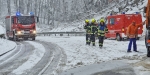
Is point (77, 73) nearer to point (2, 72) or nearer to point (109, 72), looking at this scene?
point (109, 72)

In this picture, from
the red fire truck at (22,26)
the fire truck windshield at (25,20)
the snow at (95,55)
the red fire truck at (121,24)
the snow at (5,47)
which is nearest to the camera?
the snow at (95,55)

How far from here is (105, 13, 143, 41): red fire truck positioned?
23.3m

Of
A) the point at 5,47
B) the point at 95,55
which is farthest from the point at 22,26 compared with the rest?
the point at 95,55

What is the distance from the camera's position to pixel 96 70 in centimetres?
997

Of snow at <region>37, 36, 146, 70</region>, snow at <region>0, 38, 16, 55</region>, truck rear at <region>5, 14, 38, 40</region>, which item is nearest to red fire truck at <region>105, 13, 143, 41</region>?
snow at <region>37, 36, 146, 70</region>

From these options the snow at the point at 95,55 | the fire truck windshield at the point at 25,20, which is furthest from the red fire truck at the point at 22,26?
the snow at the point at 95,55

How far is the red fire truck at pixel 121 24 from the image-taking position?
23.3m

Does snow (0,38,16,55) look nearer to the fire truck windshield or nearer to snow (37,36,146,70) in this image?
snow (37,36,146,70)

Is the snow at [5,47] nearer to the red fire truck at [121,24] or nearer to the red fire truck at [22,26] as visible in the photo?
the red fire truck at [22,26]

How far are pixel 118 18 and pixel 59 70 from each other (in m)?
14.6

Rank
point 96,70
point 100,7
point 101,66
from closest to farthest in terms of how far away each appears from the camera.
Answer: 1. point 96,70
2. point 101,66
3. point 100,7

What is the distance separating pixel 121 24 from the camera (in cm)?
2347

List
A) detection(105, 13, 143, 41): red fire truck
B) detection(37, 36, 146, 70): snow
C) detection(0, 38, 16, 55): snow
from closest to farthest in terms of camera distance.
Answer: detection(37, 36, 146, 70): snow
detection(0, 38, 16, 55): snow
detection(105, 13, 143, 41): red fire truck

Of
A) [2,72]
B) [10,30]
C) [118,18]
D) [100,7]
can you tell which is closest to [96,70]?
[2,72]
